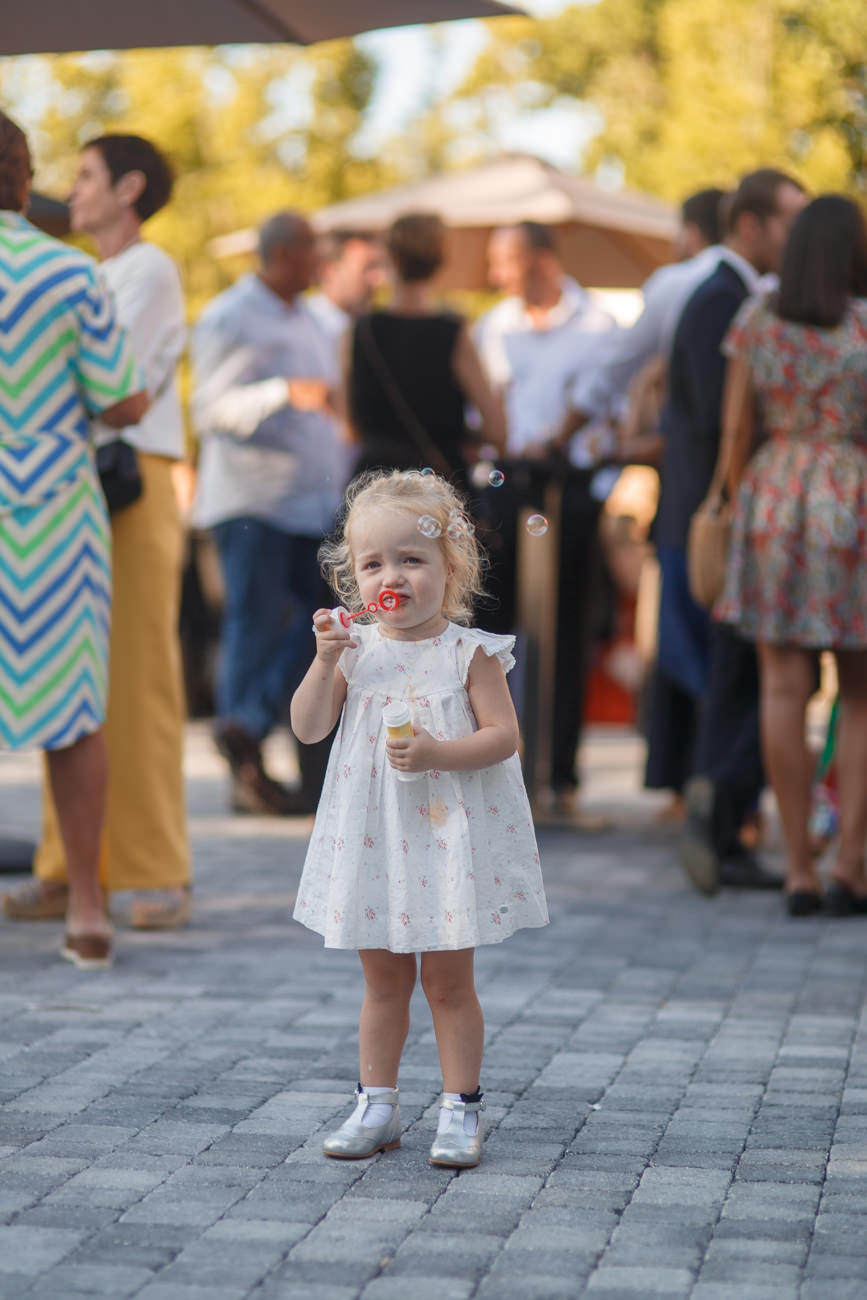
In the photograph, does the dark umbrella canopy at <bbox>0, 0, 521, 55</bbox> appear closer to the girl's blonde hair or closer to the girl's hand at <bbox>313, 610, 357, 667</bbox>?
the girl's blonde hair

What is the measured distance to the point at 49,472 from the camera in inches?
192

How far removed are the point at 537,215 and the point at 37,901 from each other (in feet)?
17.9

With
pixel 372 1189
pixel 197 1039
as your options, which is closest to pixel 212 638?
pixel 197 1039

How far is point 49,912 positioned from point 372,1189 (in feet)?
8.91

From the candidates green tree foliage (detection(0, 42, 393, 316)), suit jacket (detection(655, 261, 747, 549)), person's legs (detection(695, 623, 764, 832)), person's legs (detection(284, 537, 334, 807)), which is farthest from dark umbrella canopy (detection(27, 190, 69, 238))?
green tree foliage (detection(0, 42, 393, 316))

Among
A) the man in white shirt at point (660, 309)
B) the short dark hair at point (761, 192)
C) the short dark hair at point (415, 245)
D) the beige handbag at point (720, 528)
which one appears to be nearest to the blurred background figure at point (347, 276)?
the man in white shirt at point (660, 309)

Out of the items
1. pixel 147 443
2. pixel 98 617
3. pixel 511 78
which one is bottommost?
pixel 98 617

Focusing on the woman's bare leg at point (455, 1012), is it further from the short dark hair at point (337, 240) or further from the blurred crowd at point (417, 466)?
the short dark hair at point (337, 240)

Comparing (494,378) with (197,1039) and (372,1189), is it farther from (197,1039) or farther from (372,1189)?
(372,1189)

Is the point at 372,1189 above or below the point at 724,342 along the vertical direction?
below

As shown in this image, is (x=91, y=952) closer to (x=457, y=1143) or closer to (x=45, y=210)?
(x=457, y=1143)

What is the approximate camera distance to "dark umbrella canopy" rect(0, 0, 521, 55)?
18.8ft

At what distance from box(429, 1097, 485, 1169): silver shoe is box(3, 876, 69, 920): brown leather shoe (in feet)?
8.38

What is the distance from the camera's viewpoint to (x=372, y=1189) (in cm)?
312
